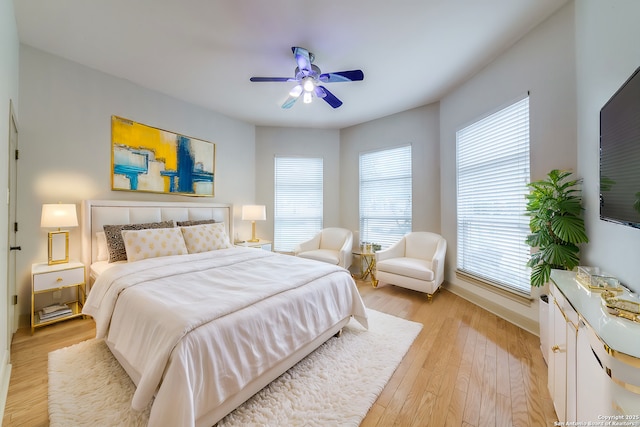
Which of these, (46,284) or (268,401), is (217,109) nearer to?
(46,284)

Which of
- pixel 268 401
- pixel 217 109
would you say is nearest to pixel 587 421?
pixel 268 401

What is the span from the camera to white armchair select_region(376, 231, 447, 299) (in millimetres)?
3203

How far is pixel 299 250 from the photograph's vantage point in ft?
14.3

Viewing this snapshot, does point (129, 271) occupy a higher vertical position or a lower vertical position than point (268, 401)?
higher

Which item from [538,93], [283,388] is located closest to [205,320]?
[283,388]

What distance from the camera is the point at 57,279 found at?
2342 mm

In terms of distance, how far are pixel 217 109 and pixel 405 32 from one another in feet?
10.1

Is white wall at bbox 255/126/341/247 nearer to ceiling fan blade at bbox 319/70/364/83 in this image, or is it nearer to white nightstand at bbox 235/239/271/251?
white nightstand at bbox 235/239/271/251

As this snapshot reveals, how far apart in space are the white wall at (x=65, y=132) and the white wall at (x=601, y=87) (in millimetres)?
4577

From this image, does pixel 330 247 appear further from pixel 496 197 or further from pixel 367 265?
pixel 496 197

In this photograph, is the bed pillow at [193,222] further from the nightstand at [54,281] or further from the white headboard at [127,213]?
the nightstand at [54,281]

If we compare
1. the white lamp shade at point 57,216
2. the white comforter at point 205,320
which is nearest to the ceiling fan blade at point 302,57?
the white comforter at point 205,320

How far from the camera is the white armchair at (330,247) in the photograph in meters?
4.02

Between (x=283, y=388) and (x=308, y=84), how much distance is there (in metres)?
2.71
